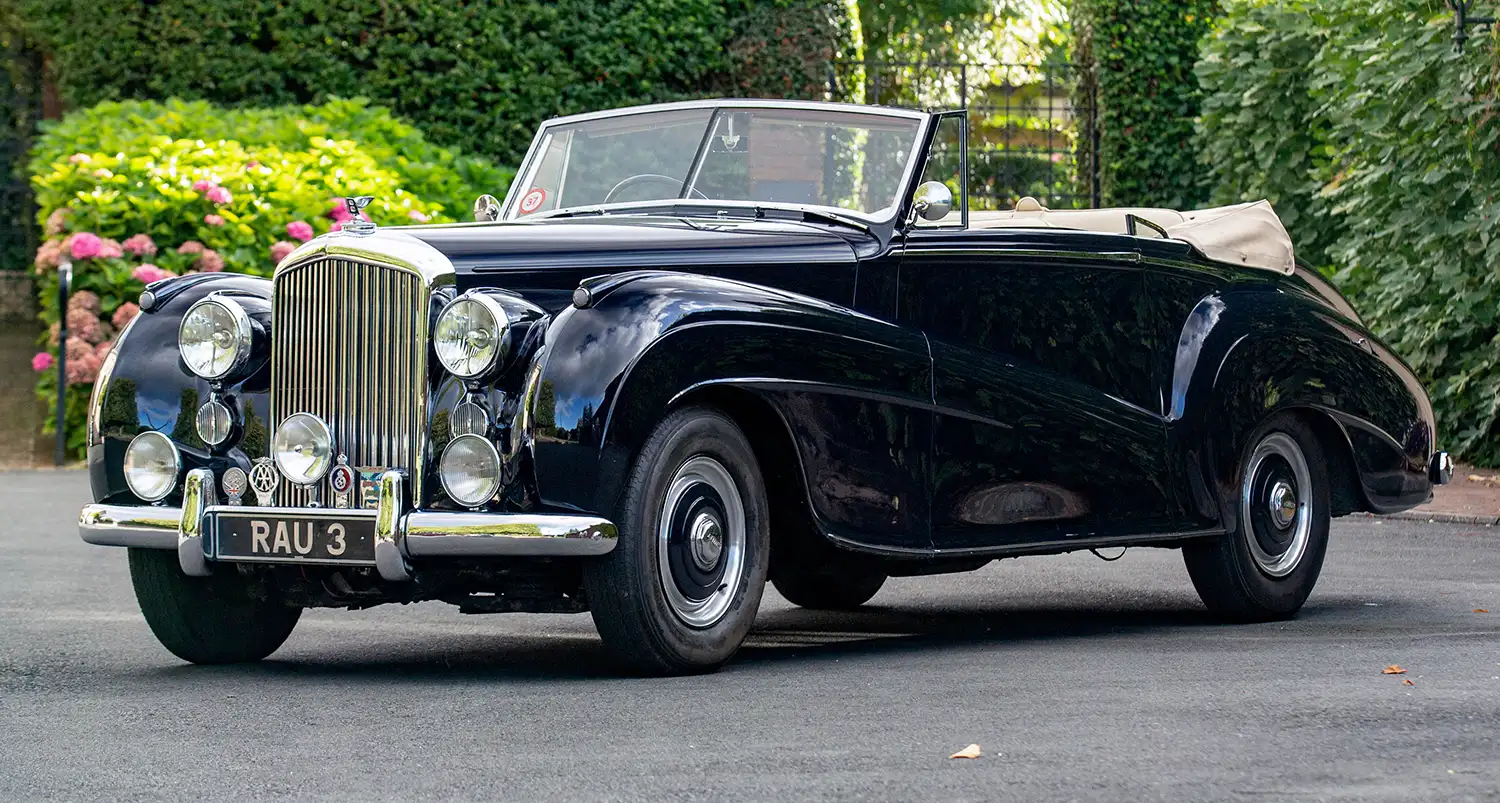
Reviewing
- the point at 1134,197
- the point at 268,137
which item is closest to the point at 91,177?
the point at 268,137

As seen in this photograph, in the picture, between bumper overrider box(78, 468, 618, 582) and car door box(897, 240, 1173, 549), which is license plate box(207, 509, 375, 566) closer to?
bumper overrider box(78, 468, 618, 582)

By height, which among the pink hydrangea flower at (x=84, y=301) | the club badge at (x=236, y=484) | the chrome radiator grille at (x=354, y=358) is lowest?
the club badge at (x=236, y=484)

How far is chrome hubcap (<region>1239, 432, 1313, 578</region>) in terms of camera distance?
741cm

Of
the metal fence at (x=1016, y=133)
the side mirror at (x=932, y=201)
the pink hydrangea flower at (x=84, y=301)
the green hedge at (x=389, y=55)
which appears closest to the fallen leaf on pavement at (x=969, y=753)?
the side mirror at (x=932, y=201)

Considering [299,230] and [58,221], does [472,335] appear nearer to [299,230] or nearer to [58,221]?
[299,230]

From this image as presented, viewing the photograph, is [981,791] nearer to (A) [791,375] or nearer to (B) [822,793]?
(B) [822,793]

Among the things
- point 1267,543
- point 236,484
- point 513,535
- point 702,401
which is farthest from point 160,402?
point 1267,543

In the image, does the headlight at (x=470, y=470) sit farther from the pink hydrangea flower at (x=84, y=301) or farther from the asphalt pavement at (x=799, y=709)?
the pink hydrangea flower at (x=84, y=301)

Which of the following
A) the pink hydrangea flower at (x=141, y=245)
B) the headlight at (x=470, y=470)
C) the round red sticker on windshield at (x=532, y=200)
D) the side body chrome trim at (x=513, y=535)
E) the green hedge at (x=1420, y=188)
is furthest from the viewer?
the pink hydrangea flower at (x=141, y=245)

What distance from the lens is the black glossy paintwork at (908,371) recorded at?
5.36 meters

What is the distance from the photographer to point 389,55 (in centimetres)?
1661

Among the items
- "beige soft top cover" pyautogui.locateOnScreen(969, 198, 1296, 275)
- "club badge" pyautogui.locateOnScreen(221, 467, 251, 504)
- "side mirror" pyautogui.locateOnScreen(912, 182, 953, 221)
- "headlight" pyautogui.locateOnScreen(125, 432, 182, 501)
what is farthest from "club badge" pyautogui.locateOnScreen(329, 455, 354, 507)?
"beige soft top cover" pyautogui.locateOnScreen(969, 198, 1296, 275)

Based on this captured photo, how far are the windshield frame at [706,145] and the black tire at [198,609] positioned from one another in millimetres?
1559

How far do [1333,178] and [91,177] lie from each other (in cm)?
843
